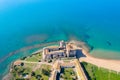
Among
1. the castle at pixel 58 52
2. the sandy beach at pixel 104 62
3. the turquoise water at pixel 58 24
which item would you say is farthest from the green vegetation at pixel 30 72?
the sandy beach at pixel 104 62

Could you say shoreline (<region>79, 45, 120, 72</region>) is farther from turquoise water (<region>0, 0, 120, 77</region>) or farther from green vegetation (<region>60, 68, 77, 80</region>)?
green vegetation (<region>60, 68, 77, 80</region>)

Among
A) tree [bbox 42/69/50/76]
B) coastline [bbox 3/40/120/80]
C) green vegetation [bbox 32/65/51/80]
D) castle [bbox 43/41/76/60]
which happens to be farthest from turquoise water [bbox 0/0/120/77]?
tree [bbox 42/69/50/76]

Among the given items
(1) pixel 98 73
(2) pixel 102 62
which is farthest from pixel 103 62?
(1) pixel 98 73

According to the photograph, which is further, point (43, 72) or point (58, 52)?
point (58, 52)

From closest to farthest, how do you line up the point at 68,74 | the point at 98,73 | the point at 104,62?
the point at 68,74 → the point at 98,73 → the point at 104,62

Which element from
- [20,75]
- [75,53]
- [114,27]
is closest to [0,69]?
[20,75]

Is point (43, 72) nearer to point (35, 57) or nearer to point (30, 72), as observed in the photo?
point (30, 72)

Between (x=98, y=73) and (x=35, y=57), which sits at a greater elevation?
(x=35, y=57)
